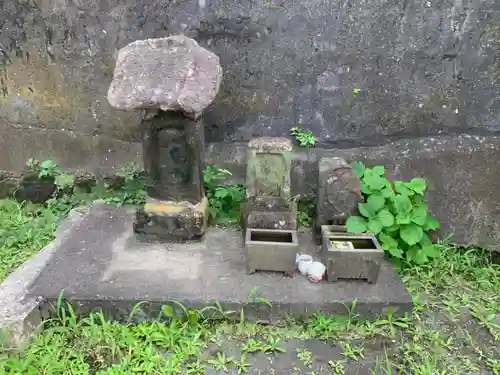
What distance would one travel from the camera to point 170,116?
3.18m

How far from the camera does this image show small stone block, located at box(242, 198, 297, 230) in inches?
131

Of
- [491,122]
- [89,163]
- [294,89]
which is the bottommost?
[89,163]

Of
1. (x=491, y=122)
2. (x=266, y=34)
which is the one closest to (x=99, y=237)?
(x=266, y=34)

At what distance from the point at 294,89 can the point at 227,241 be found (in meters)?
1.37

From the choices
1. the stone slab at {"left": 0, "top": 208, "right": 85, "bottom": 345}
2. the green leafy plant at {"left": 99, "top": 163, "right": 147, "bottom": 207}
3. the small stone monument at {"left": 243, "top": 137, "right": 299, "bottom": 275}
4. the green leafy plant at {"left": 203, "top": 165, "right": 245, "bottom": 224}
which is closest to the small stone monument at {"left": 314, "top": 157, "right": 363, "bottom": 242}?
the small stone monument at {"left": 243, "top": 137, "right": 299, "bottom": 275}

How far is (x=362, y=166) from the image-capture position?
361cm

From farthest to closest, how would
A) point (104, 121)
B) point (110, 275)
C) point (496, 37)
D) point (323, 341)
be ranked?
point (104, 121) → point (496, 37) → point (110, 275) → point (323, 341)

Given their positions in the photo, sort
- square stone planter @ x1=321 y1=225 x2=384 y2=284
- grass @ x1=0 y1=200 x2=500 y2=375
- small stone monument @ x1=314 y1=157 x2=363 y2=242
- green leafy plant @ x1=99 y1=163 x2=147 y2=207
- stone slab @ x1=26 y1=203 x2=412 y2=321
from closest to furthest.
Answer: grass @ x1=0 y1=200 x2=500 y2=375 < stone slab @ x1=26 y1=203 x2=412 y2=321 < square stone planter @ x1=321 y1=225 x2=384 y2=284 < small stone monument @ x1=314 y1=157 x2=363 y2=242 < green leafy plant @ x1=99 y1=163 x2=147 y2=207

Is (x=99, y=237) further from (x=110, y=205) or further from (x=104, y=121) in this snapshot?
(x=104, y=121)

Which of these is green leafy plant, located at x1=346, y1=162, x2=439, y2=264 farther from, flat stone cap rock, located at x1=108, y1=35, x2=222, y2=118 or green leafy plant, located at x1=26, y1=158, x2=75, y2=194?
green leafy plant, located at x1=26, y1=158, x2=75, y2=194

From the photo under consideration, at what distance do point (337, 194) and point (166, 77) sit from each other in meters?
1.49

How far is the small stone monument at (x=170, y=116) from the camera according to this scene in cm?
293

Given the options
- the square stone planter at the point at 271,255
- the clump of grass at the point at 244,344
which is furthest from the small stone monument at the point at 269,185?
the clump of grass at the point at 244,344

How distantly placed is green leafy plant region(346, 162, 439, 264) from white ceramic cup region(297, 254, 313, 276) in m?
0.38
